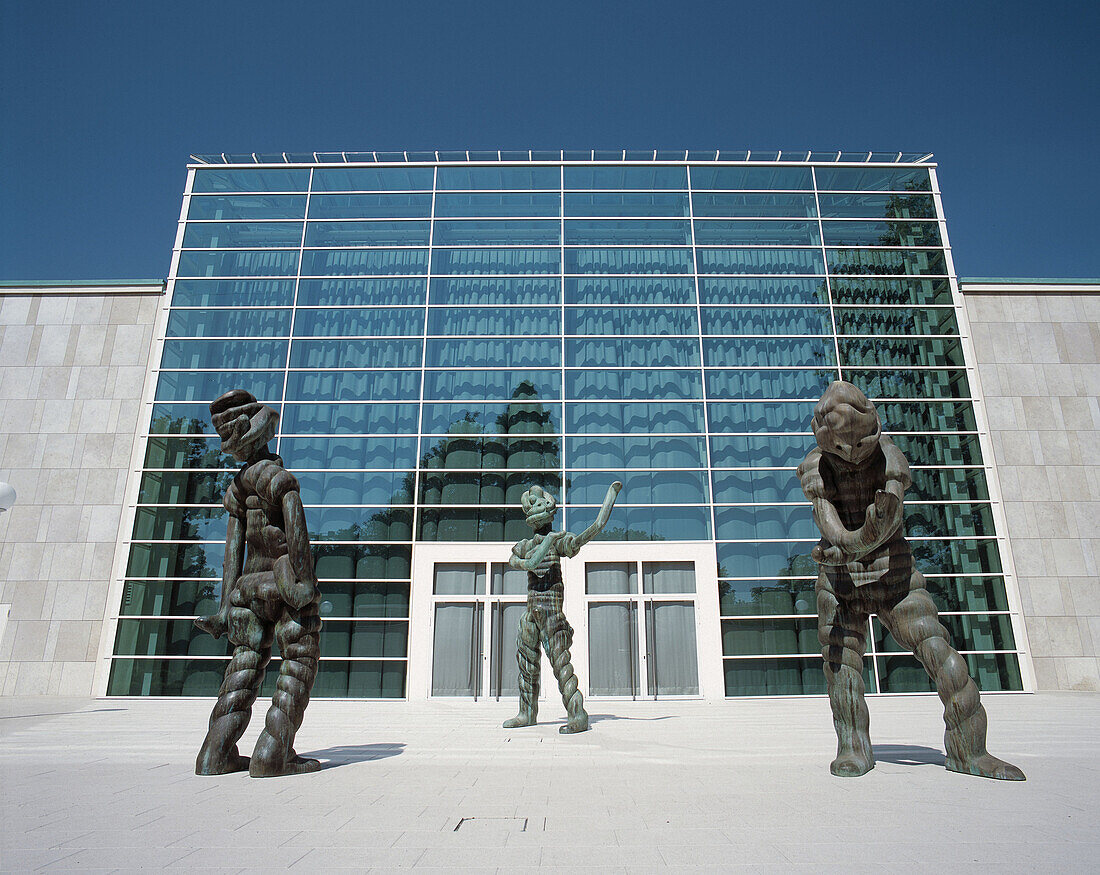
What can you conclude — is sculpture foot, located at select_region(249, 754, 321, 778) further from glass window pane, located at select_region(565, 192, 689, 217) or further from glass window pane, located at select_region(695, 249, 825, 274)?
glass window pane, located at select_region(565, 192, 689, 217)

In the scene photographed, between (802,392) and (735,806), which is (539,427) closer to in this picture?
(802,392)

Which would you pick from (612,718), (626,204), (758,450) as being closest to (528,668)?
(612,718)

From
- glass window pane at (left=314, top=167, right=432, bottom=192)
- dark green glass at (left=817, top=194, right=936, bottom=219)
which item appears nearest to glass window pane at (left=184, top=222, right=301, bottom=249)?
glass window pane at (left=314, top=167, right=432, bottom=192)

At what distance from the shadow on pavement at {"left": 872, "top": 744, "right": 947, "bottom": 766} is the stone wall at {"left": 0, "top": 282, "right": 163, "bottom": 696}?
1717 cm

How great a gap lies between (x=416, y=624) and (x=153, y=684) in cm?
626

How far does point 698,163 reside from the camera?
795 inches

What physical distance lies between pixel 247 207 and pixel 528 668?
16.9 m

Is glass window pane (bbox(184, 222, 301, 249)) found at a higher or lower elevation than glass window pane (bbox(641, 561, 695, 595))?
higher

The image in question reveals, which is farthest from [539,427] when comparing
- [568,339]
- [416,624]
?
[416,624]

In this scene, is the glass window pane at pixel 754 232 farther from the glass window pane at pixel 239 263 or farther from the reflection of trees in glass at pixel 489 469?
the glass window pane at pixel 239 263

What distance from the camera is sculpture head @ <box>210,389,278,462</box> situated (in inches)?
234

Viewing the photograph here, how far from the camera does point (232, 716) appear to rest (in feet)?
18.2

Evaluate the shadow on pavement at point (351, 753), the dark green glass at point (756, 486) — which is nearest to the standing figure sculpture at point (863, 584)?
the shadow on pavement at point (351, 753)

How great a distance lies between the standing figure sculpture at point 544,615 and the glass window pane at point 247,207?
14.9 metres
